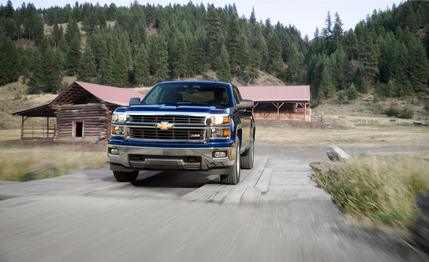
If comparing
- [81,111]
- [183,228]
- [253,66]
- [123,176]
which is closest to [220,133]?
[123,176]

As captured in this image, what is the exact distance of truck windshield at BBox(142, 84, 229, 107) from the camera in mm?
7840

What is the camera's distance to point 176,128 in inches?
247

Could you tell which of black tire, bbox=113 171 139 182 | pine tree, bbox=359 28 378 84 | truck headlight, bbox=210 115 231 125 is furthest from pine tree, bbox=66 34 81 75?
truck headlight, bbox=210 115 231 125

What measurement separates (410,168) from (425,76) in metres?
118

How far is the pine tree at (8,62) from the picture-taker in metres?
114

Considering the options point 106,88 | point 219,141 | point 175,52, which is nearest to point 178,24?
point 175,52

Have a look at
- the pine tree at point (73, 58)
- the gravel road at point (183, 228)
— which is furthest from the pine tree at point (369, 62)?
the gravel road at point (183, 228)

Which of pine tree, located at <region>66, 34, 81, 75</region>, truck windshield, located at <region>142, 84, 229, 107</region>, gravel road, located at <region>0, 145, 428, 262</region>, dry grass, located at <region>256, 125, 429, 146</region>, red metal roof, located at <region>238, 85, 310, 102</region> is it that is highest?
pine tree, located at <region>66, 34, 81, 75</region>

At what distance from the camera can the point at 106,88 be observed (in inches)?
1481

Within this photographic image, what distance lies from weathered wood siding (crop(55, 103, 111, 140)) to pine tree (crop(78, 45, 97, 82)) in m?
82.3

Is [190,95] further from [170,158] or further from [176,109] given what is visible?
[170,158]

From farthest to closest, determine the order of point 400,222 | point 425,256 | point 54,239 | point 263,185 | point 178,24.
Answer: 1. point 178,24
2. point 263,185
3. point 400,222
4. point 54,239
5. point 425,256

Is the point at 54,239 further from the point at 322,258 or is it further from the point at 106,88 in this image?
the point at 106,88

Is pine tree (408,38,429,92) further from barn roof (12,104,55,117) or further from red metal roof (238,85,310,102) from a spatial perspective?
barn roof (12,104,55,117)
